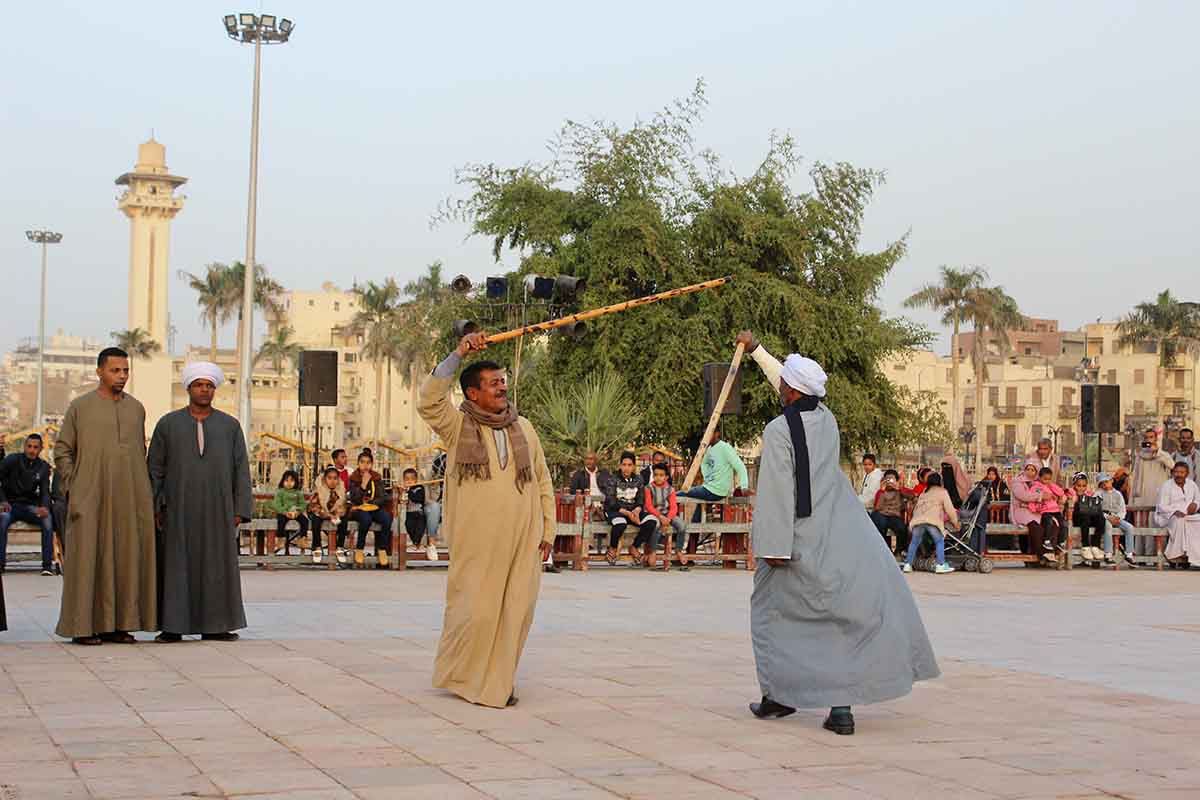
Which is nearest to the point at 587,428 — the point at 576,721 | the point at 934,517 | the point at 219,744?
the point at 934,517

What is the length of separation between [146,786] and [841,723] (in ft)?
9.27

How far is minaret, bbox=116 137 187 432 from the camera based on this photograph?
9419cm

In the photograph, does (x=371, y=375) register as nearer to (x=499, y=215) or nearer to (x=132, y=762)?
A: (x=499, y=215)

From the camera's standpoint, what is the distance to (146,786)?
5.32 meters

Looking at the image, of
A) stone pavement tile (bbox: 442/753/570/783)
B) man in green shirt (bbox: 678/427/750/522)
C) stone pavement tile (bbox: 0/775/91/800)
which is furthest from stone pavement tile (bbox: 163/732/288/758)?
man in green shirt (bbox: 678/427/750/522)

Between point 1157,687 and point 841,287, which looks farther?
point 841,287

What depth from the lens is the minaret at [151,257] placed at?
309 feet

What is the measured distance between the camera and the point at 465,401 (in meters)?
7.64

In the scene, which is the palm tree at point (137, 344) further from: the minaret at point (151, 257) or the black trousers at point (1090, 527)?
the black trousers at point (1090, 527)

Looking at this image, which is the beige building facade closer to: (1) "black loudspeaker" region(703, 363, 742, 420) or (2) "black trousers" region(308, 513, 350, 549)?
(1) "black loudspeaker" region(703, 363, 742, 420)

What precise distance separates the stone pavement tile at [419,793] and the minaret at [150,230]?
94.2 metres

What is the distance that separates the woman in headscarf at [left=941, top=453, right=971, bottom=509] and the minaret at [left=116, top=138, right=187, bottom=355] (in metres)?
82.6

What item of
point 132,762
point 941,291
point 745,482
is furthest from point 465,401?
point 941,291

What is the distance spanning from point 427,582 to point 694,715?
873 centimetres
